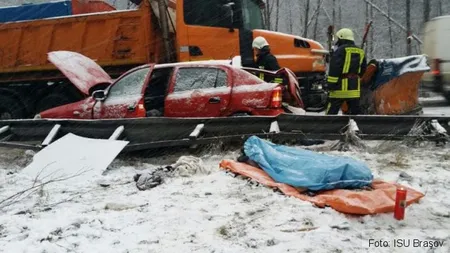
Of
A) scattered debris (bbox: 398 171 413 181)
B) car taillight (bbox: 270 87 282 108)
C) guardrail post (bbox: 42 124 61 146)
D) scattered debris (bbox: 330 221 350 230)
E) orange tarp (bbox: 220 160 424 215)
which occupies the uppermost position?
car taillight (bbox: 270 87 282 108)

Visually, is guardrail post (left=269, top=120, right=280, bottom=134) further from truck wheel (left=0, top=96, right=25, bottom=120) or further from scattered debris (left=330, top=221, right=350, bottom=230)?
truck wheel (left=0, top=96, right=25, bottom=120)

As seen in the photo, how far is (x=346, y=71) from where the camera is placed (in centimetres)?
703

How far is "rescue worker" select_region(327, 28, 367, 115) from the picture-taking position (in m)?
7.01

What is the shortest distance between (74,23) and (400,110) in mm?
6880

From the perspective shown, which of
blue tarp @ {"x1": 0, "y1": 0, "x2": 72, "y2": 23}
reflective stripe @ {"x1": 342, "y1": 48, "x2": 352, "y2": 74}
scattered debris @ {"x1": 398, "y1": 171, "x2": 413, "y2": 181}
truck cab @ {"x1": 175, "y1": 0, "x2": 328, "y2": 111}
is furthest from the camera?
blue tarp @ {"x1": 0, "y1": 0, "x2": 72, "y2": 23}

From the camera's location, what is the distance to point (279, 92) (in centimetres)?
618

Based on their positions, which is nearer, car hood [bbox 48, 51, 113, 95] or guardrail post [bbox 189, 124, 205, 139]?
guardrail post [bbox 189, 124, 205, 139]

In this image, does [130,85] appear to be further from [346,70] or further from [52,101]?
[346,70]

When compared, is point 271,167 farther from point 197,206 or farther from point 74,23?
point 74,23

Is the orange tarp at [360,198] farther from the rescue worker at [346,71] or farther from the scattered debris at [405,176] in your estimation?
the rescue worker at [346,71]

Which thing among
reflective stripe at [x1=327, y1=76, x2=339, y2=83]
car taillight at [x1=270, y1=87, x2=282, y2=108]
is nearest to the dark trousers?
reflective stripe at [x1=327, y1=76, x2=339, y2=83]

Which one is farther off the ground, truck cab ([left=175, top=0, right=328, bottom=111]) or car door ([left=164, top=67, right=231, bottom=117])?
truck cab ([left=175, top=0, right=328, bottom=111])

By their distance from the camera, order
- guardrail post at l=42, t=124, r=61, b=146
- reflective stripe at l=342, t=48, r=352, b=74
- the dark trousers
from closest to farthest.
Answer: guardrail post at l=42, t=124, r=61, b=146 < reflective stripe at l=342, t=48, r=352, b=74 < the dark trousers

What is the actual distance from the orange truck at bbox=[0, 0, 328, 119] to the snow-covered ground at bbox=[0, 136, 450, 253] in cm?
454
